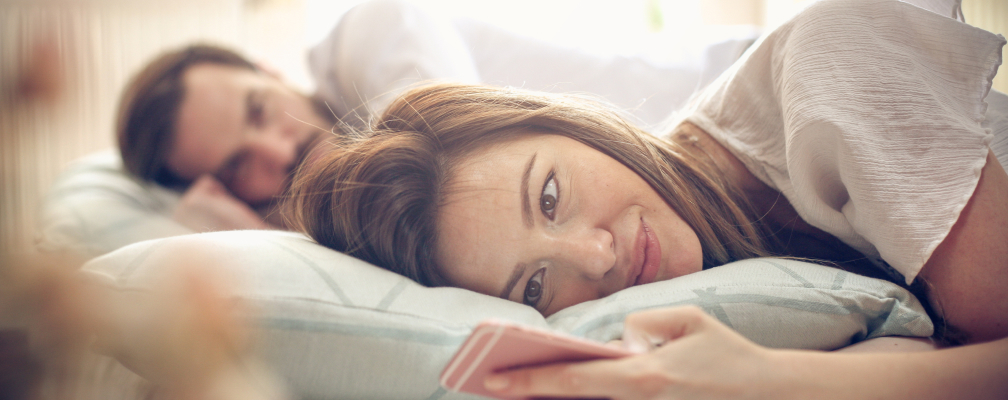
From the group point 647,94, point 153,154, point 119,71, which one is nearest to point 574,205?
point 119,71

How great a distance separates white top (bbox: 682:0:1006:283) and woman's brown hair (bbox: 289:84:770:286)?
121 millimetres

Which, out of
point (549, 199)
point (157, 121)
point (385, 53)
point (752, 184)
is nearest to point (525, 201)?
point (549, 199)

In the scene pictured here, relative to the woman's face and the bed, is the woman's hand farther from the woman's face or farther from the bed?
the woman's face

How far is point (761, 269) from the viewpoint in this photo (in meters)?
0.63

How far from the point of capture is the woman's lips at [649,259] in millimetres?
711

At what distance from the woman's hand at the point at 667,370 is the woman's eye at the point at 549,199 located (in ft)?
0.89

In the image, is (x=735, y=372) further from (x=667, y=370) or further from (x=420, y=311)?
(x=420, y=311)

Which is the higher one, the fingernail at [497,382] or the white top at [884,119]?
the white top at [884,119]

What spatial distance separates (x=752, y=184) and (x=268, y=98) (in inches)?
50.2

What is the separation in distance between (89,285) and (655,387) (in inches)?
14.3

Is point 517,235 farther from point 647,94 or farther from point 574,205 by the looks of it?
point 647,94

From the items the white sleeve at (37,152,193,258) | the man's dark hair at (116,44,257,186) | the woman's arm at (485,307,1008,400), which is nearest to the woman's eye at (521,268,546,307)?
A: the woman's arm at (485,307,1008,400)

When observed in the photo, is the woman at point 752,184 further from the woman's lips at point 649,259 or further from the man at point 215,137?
the man at point 215,137

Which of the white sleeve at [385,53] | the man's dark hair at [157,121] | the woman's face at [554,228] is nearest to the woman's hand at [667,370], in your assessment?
the woman's face at [554,228]
